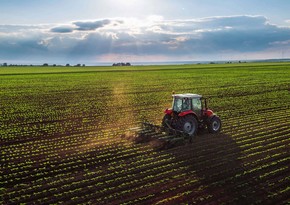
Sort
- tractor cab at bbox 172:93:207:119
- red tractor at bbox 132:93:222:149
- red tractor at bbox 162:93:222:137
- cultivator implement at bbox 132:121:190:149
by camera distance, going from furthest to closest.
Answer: tractor cab at bbox 172:93:207:119 < red tractor at bbox 162:93:222:137 < red tractor at bbox 132:93:222:149 < cultivator implement at bbox 132:121:190:149

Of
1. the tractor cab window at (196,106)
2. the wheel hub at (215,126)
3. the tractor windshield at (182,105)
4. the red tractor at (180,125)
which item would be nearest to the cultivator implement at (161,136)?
the red tractor at (180,125)

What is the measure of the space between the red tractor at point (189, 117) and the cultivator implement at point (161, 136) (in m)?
0.27

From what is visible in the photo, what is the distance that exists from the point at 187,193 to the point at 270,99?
2081 cm

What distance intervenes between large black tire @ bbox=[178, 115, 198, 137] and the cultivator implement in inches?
14.6

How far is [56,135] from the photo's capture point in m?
17.0

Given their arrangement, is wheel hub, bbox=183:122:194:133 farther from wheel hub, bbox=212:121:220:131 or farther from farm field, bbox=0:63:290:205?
wheel hub, bbox=212:121:220:131

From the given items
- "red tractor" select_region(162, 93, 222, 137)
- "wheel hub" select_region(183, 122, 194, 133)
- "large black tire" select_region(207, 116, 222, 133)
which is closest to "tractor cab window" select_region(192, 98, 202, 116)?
"red tractor" select_region(162, 93, 222, 137)

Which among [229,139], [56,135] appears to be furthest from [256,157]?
[56,135]

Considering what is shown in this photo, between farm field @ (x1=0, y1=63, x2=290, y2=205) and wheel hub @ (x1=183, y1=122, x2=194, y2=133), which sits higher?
wheel hub @ (x1=183, y1=122, x2=194, y2=133)

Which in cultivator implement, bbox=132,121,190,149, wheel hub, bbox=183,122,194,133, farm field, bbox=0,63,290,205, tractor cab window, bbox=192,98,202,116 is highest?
tractor cab window, bbox=192,98,202,116

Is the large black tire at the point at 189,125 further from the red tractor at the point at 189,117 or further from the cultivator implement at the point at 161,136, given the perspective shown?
the cultivator implement at the point at 161,136

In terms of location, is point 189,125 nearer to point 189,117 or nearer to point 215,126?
point 189,117

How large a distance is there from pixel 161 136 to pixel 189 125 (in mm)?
1363

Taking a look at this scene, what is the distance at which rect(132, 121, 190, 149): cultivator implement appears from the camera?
1456 cm
